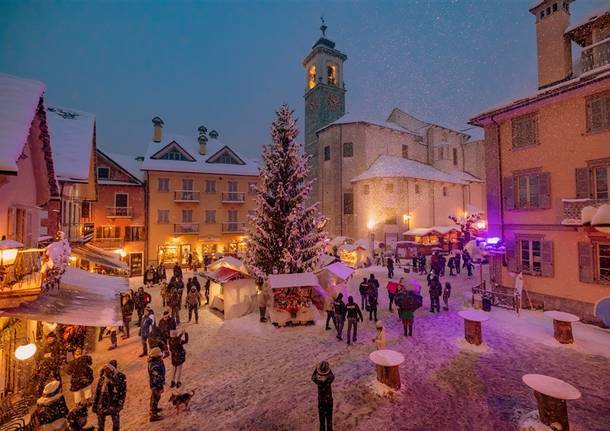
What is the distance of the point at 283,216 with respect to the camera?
16.2 metres

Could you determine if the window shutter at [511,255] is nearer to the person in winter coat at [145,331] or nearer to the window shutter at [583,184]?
the window shutter at [583,184]

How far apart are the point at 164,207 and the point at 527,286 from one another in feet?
104

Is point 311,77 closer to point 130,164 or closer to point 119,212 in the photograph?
point 130,164

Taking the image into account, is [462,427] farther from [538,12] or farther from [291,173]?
[538,12]

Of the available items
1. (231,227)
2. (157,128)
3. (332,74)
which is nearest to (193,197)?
(231,227)

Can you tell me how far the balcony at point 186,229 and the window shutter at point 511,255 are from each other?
28.5 m

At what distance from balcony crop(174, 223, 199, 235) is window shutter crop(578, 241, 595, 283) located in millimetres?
31230

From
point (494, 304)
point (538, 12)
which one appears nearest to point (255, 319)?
point (494, 304)

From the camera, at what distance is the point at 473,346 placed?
1064 cm

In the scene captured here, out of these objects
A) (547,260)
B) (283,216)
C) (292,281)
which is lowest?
(292,281)

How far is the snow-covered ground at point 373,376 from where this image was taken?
269 inches

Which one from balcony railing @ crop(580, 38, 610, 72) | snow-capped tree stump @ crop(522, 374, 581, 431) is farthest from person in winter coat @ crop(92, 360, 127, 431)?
balcony railing @ crop(580, 38, 610, 72)

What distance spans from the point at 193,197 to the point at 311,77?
1193 inches

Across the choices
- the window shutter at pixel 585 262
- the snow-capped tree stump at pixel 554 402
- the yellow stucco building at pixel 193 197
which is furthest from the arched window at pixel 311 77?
Answer: the snow-capped tree stump at pixel 554 402
